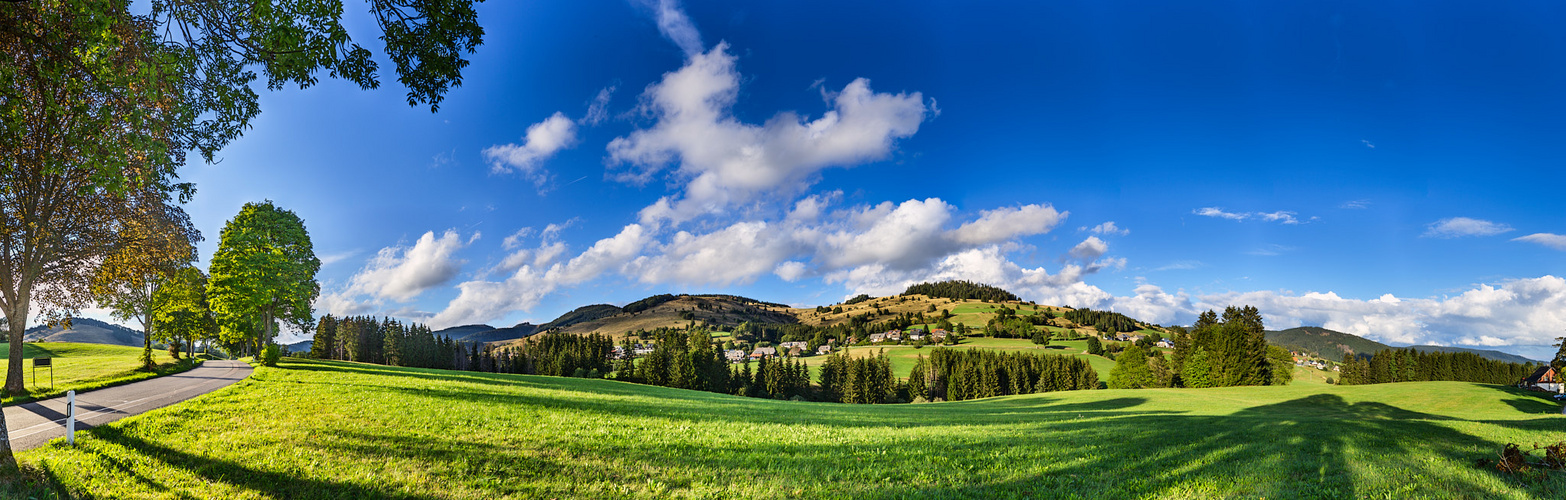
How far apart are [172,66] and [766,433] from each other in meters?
11.4

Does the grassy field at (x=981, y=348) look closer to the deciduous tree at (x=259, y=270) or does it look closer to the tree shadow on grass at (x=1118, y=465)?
the deciduous tree at (x=259, y=270)

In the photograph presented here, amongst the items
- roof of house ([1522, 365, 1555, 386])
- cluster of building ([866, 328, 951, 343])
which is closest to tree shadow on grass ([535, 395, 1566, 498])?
roof of house ([1522, 365, 1555, 386])

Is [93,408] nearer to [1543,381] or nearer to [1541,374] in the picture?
[1543,381]

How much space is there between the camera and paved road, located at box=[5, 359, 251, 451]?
422 inches

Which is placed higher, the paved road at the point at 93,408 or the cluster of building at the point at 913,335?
the paved road at the point at 93,408

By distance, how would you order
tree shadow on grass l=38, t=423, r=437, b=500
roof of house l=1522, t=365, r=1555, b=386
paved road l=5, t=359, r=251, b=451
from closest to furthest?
tree shadow on grass l=38, t=423, r=437, b=500, paved road l=5, t=359, r=251, b=451, roof of house l=1522, t=365, r=1555, b=386

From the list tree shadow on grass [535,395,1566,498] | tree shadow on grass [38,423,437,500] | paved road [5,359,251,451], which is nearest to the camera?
tree shadow on grass [38,423,437,500]

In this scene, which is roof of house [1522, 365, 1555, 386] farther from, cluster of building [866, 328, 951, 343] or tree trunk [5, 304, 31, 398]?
tree trunk [5, 304, 31, 398]

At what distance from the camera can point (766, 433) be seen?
12664 mm

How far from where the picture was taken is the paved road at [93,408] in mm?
10719

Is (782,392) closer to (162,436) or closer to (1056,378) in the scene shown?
(1056,378)

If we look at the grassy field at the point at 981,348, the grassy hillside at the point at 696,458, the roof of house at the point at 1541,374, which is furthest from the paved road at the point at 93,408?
the roof of house at the point at 1541,374

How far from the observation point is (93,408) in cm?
1449

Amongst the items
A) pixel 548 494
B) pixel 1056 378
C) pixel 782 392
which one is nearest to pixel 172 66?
pixel 548 494
